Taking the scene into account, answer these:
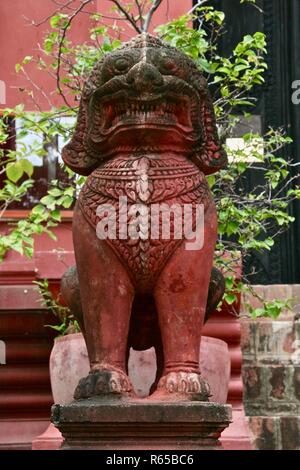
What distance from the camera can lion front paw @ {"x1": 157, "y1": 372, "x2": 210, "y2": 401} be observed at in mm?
3459

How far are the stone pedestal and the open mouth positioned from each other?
3.10 feet

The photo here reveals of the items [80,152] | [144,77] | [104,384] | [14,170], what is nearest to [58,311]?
[14,170]

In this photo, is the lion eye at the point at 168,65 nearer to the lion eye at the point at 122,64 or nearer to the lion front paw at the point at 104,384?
the lion eye at the point at 122,64

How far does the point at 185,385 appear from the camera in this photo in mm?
3471

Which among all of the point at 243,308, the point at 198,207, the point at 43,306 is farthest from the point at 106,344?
the point at 243,308

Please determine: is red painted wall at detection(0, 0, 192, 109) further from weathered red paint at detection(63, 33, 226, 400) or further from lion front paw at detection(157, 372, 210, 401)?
lion front paw at detection(157, 372, 210, 401)

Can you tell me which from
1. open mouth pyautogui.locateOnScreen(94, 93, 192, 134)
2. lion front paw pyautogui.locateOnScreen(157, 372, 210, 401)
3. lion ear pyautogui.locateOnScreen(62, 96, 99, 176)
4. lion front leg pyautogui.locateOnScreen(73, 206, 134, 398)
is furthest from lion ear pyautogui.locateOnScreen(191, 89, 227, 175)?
lion front paw pyautogui.locateOnScreen(157, 372, 210, 401)

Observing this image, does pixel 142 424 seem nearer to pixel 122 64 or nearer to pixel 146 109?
pixel 146 109

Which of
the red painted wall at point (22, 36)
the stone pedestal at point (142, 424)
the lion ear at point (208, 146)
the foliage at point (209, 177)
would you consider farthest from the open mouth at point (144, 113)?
the red painted wall at point (22, 36)

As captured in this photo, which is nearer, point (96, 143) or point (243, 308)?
point (96, 143)
